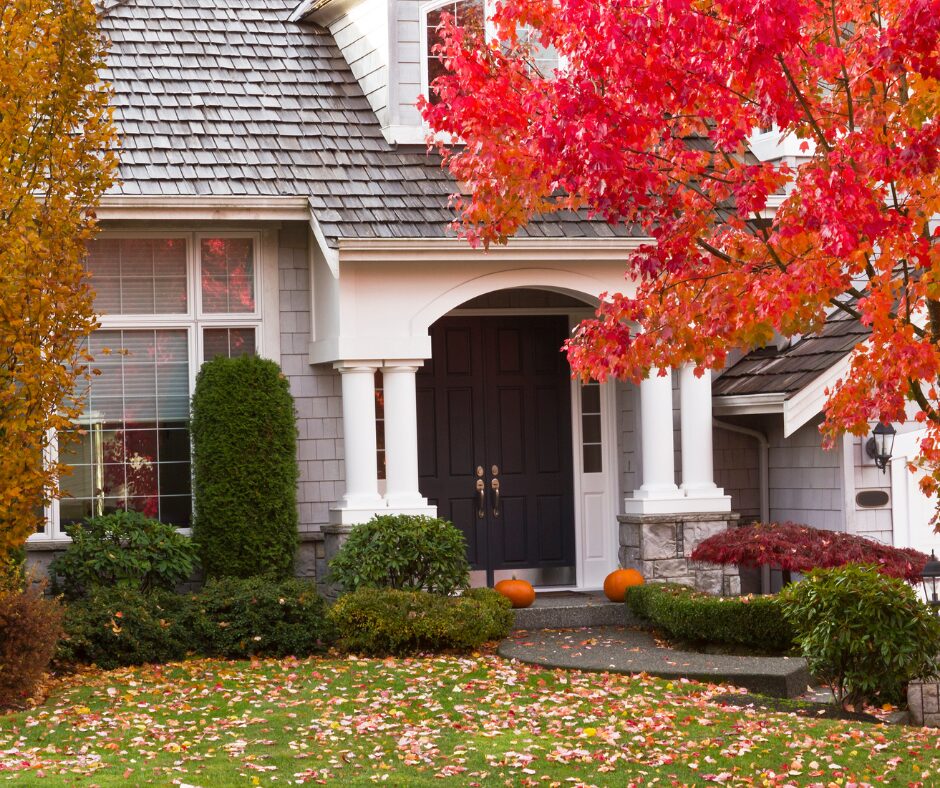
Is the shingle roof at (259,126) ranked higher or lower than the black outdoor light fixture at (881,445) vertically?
higher

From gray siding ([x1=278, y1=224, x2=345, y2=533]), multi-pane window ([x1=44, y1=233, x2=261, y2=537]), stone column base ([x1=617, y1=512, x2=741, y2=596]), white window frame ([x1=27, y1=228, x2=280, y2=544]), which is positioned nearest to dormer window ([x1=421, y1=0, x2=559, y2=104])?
gray siding ([x1=278, y1=224, x2=345, y2=533])

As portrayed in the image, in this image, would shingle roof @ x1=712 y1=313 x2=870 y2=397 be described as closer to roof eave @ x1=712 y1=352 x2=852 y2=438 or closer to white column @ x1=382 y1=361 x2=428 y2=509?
roof eave @ x1=712 y1=352 x2=852 y2=438

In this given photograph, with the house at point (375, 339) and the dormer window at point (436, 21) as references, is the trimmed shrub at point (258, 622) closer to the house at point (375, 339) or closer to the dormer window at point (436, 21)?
the house at point (375, 339)

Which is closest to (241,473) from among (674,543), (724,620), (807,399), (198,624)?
(198,624)

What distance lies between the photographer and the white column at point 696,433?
12.9 m

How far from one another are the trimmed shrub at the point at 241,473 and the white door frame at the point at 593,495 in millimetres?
2626

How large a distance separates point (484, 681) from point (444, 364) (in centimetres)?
467

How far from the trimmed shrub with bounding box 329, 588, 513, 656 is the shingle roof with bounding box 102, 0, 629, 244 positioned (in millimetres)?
3010

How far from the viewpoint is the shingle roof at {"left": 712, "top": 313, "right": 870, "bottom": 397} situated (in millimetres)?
12398

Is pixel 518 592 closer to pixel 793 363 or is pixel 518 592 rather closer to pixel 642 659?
pixel 642 659

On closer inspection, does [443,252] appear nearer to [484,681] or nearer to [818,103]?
[484,681]

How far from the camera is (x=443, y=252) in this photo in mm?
12117

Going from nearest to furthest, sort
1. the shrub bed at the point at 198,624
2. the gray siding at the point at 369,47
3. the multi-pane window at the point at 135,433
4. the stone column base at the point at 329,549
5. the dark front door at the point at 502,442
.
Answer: the shrub bed at the point at 198,624 → the stone column base at the point at 329,549 → the multi-pane window at the point at 135,433 → the gray siding at the point at 369,47 → the dark front door at the point at 502,442

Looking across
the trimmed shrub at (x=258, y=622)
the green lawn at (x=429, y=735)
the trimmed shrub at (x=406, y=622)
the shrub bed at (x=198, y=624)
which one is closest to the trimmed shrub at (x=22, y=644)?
the green lawn at (x=429, y=735)
